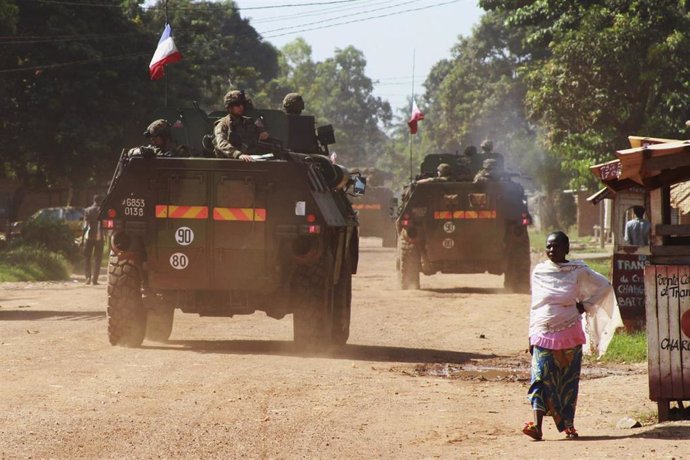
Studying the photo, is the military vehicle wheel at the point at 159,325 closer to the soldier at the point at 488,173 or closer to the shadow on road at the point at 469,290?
the soldier at the point at 488,173

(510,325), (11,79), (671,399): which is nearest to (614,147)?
(510,325)

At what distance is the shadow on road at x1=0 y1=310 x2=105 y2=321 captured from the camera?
63.3 ft

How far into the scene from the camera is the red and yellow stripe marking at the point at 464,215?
2514cm

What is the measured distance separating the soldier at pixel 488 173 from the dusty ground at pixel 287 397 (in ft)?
21.6

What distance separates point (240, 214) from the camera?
14602 millimetres

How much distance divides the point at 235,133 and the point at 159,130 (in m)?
0.96

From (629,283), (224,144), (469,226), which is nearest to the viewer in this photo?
(224,144)

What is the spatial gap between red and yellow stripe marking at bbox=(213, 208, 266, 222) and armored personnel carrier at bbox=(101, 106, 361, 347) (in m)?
0.01

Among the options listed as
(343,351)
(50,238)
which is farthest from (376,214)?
(343,351)

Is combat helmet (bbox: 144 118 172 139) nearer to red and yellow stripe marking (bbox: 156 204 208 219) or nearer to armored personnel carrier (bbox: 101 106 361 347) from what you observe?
armored personnel carrier (bbox: 101 106 361 347)

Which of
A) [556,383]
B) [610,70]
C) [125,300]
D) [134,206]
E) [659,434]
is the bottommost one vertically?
[659,434]

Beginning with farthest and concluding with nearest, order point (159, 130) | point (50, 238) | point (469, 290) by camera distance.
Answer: point (50, 238) < point (469, 290) < point (159, 130)

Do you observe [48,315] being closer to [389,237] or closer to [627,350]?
[627,350]

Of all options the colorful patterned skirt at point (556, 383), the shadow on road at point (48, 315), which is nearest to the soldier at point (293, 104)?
the shadow on road at point (48, 315)
